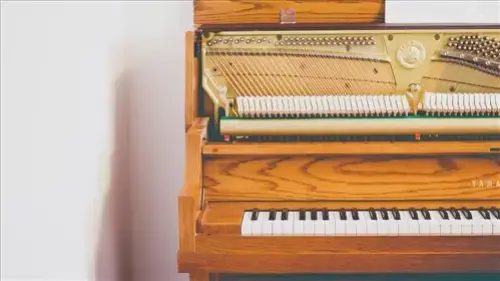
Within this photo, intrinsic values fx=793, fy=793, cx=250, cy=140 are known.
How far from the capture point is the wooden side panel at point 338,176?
244 centimetres

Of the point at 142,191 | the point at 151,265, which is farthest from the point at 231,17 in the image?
the point at 151,265

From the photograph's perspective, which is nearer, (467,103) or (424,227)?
(424,227)

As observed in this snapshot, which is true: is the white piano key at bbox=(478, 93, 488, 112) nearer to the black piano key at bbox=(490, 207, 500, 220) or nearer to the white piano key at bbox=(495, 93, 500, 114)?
the white piano key at bbox=(495, 93, 500, 114)

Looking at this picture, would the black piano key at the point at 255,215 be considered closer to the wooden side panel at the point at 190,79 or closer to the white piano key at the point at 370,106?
the wooden side panel at the point at 190,79

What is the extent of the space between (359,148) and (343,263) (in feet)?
1.14

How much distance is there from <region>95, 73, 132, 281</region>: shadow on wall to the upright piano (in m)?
0.43

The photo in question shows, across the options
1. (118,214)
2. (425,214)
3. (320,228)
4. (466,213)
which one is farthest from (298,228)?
(118,214)

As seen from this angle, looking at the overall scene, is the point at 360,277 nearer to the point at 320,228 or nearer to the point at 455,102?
the point at 320,228

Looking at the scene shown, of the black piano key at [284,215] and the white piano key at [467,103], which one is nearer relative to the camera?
the black piano key at [284,215]

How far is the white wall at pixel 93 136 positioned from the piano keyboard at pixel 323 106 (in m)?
0.42

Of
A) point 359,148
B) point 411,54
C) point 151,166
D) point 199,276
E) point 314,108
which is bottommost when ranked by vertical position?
point 199,276

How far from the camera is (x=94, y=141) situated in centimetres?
246

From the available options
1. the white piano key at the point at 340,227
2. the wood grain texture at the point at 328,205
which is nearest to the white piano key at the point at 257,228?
the wood grain texture at the point at 328,205

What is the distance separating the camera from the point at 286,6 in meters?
2.70
